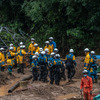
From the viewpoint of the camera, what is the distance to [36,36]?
84.8 ft

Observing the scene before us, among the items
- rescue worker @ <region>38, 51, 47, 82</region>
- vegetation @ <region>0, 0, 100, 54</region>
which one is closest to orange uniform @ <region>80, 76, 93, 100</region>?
rescue worker @ <region>38, 51, 47, 82</region>

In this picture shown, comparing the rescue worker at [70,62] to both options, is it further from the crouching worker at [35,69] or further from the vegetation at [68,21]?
the vegetation at [68,21]

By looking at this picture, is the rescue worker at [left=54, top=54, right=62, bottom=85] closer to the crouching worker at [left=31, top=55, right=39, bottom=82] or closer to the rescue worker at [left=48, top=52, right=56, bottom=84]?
the rescue worker at [left=48, top=52, right=56, bottom=84]

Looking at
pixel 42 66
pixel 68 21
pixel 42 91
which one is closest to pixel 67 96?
pixel 42 91

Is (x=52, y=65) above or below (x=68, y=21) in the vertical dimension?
below

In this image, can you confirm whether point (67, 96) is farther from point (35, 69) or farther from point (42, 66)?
point (35, 69)

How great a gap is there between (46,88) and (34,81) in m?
2.00

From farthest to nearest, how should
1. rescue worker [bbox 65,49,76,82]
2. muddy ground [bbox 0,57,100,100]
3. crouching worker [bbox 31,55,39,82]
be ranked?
1. rescue worker [bbox 65,49,76,82]
2. crouching worker [bbox 31,55,39,82]
3. muddy ground [bbox 0,57,100,100]

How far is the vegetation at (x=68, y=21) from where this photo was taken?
23125 millimetres

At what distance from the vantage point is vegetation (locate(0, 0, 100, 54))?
23.1 m

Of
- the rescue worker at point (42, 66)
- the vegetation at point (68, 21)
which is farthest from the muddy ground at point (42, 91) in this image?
the vegetation at point (68, 21)

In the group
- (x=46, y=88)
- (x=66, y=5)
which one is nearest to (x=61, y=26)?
(x=66, y=5)

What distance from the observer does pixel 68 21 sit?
24891 mm

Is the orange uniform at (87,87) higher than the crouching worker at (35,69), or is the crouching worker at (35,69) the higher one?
the crouching worker at (35,69)
